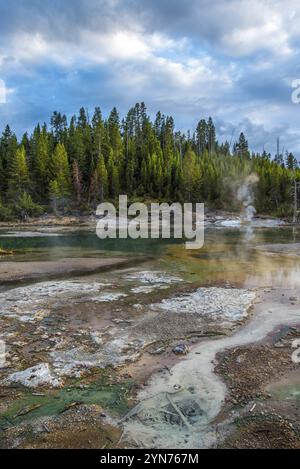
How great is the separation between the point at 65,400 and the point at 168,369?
276cm

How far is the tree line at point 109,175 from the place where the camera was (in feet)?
284

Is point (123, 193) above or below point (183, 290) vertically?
above

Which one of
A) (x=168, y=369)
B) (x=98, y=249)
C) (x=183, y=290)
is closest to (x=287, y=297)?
(x=183, y=290)

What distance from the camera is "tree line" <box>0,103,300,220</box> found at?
86688 mm

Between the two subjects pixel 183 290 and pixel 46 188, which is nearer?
pixel 183 290

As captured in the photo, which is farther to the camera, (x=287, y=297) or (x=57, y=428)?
(x=287, y=297)

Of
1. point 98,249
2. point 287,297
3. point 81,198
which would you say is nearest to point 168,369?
point 287,297

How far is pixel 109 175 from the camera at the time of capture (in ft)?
309

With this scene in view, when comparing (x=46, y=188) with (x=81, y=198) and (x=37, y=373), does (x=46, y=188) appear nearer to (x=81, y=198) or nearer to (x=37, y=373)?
(x=81, y=198)

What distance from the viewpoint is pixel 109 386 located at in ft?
29.0

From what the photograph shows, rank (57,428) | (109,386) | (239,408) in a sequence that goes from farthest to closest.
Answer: (109,386) → (239,408) → (57,428)

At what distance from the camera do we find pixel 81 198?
91.6 metres
